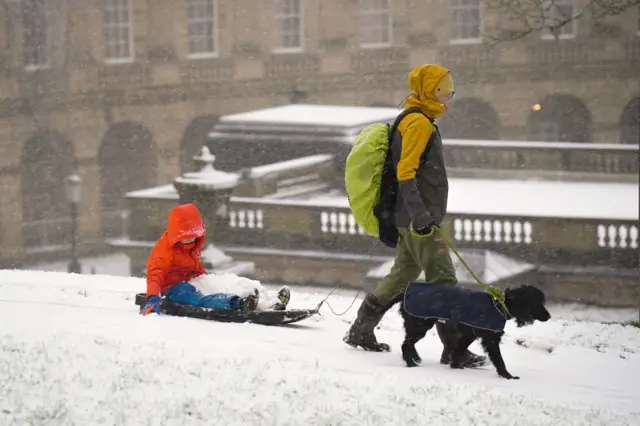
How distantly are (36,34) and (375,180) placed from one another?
94.5 ft

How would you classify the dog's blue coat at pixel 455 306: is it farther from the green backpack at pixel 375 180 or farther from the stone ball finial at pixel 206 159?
the stone ball finial at pixel 206 159

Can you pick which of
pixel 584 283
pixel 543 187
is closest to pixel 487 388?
pixel 584 283

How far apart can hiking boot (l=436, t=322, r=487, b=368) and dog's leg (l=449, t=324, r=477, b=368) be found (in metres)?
0.04

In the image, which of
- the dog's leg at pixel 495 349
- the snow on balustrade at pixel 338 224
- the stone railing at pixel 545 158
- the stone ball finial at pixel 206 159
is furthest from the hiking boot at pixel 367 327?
the stone railing at pixel 545 158

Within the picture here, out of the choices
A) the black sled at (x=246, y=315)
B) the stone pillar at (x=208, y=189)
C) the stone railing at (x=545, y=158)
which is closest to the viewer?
the black sled at (x=246, y=315)

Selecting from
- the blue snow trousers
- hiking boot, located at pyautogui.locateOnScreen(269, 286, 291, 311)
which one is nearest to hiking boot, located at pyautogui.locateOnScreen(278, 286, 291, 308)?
hiking boot, located at pyautogui.locateOnScreen(269, 286, 291, 311)

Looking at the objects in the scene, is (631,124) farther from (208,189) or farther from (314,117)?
(208,189)

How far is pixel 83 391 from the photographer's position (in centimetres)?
641

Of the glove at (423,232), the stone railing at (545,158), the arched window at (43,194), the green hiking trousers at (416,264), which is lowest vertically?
the arched window at (43,194)

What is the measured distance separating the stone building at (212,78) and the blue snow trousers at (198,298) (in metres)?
25.8

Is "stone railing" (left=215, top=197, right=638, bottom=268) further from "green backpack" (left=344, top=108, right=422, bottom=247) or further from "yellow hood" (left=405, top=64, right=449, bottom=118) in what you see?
"yellow hood" (left=405, top=64, right=449, bottom=118)

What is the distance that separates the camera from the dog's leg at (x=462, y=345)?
23.3ft

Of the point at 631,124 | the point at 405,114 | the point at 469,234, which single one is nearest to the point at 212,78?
the point at 631,124

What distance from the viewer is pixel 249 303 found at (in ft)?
27.6
